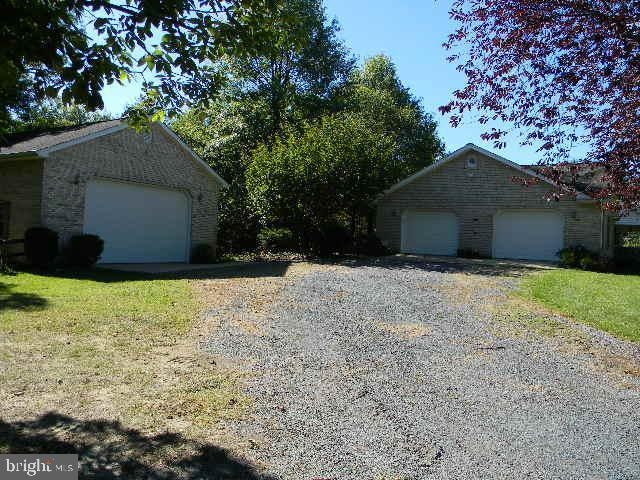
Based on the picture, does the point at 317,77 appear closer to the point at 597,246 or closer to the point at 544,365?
the point at 597,246

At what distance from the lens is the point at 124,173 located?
16.1 meters

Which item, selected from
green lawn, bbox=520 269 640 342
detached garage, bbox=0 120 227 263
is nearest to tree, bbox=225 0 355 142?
detached garage, bbox=0 120 227 263

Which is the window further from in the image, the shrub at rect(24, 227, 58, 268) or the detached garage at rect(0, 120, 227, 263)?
the shrub at rect(24, 227, 58, 268)

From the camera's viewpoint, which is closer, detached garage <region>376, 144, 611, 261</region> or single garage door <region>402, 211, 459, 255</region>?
detached garage <region>376, 144, 611, 261</region>

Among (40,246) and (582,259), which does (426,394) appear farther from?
(582,259)

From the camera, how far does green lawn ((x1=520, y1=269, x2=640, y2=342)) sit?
28.8 ft

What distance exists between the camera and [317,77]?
3108 centimetres

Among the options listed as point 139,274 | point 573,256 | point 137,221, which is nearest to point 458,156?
point 573,256

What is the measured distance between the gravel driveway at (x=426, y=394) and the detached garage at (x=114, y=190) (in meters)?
7.35

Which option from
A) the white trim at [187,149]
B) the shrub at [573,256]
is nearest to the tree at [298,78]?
the white trim at [187,149]

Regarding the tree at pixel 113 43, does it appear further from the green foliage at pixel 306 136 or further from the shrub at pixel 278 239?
the shrub at pixel 278 239

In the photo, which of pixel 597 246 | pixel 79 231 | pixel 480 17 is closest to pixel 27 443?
pixel 480 17

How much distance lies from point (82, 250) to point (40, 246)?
1138 mm

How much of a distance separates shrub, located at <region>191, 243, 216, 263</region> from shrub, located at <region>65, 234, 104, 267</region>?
15.6 feet
